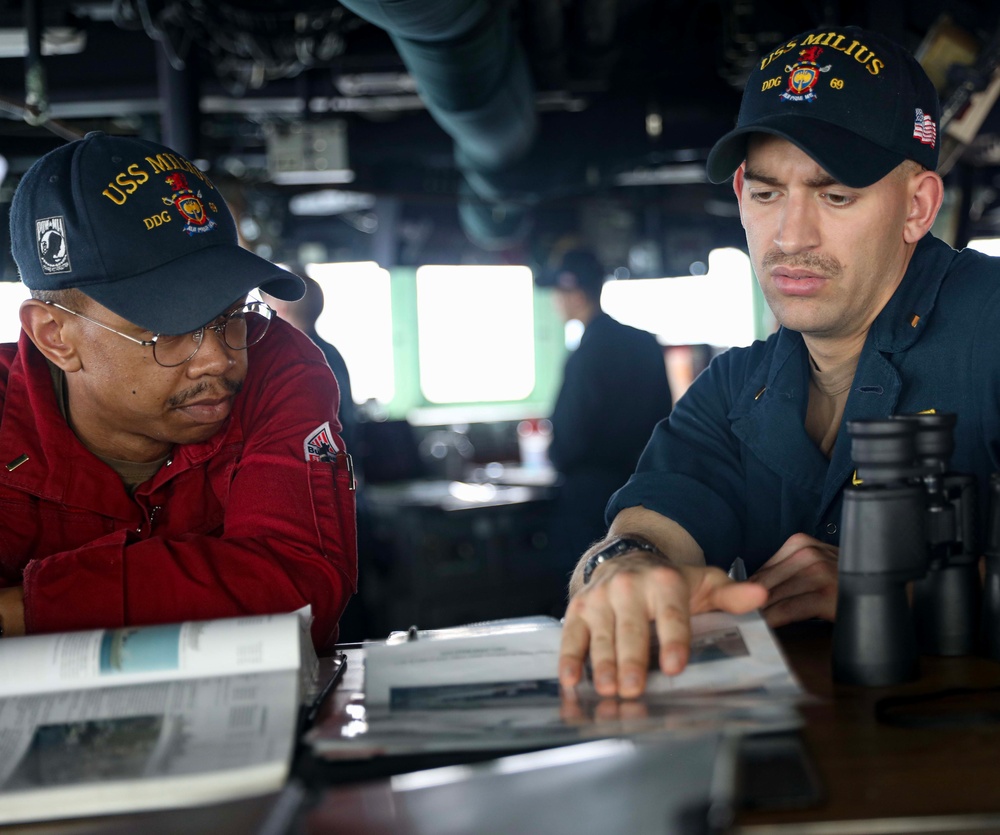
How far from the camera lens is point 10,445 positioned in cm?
139

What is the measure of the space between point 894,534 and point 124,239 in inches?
39.9

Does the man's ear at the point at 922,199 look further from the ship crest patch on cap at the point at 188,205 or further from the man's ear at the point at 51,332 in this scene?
the man's ear at the point at 51,332

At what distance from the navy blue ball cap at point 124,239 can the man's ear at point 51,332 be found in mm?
34

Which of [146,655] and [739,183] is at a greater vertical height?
[739,183]

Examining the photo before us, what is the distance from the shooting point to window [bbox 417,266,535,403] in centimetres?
862

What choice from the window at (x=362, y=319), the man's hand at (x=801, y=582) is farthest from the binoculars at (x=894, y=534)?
the window at (x=362, y=319)

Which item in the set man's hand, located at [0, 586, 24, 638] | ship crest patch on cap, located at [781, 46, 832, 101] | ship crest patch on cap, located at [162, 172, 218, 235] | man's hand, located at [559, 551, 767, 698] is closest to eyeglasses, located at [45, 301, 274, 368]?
ship crest patch on cap, located at [162, 172, 218, 235]

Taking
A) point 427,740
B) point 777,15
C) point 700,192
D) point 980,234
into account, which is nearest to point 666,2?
point 777,15

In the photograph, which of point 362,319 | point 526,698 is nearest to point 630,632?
point 526,698

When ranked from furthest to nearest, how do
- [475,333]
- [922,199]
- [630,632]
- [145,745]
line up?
[475,333], [922,199], [630,632], [145,745]

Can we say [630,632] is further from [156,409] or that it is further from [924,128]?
[924,128]

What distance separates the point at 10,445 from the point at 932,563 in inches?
45.6

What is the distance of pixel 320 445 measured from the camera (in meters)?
1.45

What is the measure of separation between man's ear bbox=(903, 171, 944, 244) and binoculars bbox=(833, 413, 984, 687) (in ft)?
1.93
